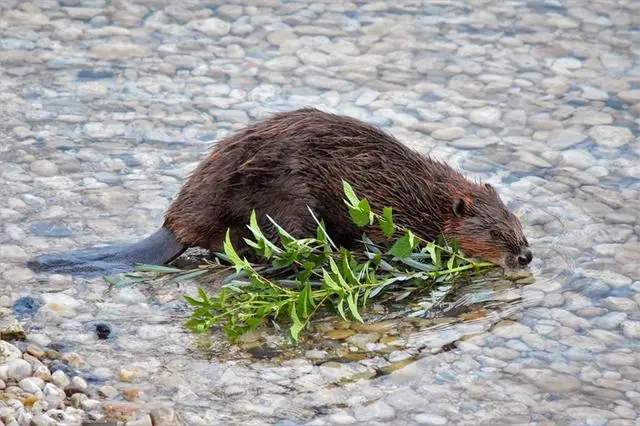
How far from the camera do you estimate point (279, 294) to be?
5.04m

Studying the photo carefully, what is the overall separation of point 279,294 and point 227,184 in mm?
681

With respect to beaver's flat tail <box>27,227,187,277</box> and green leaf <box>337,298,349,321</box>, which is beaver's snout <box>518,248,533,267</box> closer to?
green leaf <box>337,298,349,321</box>

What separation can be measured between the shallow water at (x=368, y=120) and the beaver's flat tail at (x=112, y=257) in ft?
0.27

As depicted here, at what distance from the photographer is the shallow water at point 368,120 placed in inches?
183

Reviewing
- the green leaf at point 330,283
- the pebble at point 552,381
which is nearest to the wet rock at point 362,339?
the green leaf at point 330,283

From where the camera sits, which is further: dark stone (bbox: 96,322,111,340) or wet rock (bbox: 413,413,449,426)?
dark stone (bbox: 96,322,111,340)

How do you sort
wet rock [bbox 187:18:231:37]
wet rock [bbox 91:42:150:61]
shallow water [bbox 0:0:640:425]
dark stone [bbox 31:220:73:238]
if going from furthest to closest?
1. wet rock [bbox 187:18:231:37]
2. wet rock [bbox 91:42:150:61]
3. dark stone [bbox 31:220:73:238]
4. shallow water [bbox 0:0:640:425]

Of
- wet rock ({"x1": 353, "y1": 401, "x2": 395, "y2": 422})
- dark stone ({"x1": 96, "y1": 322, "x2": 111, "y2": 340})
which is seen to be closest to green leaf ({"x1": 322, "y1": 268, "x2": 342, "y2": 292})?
wet rock ({"x1": 353, "y1": 401, "x2": 395, "y2": 422})

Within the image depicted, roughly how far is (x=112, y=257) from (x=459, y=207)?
154 centimetres

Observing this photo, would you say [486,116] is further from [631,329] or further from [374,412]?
[374,412]

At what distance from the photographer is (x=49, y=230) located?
228 inches

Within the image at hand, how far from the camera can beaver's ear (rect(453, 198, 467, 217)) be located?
5.55 meters

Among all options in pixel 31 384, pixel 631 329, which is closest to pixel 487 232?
pixel 631 329

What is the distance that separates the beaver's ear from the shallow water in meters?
0.38
